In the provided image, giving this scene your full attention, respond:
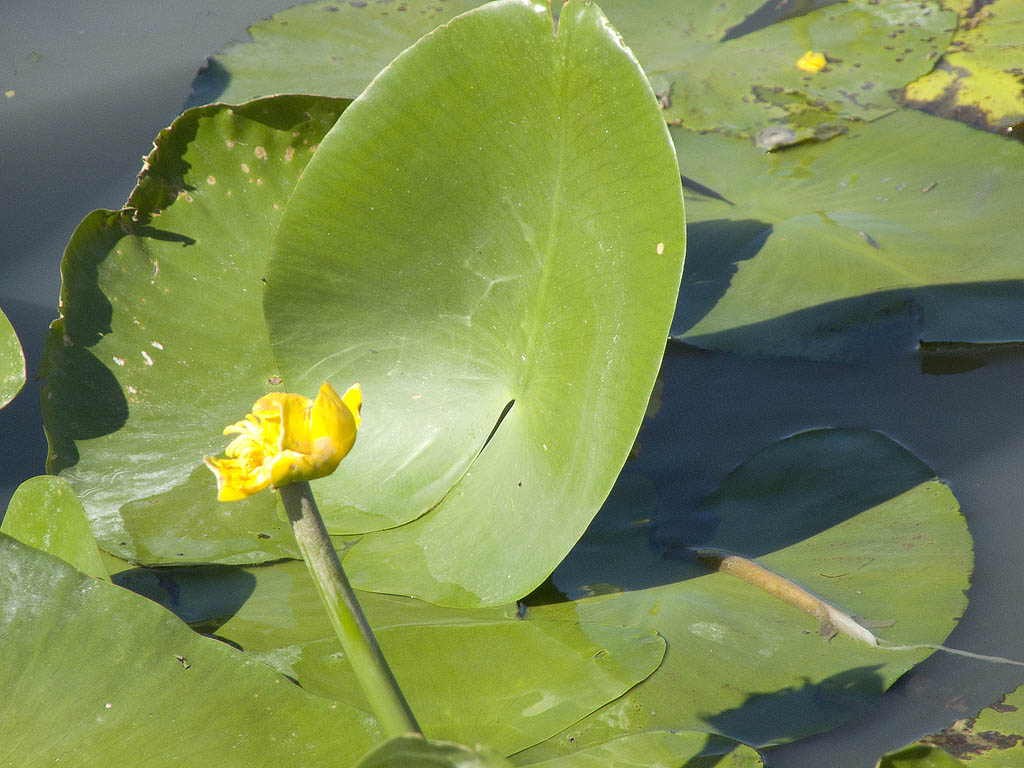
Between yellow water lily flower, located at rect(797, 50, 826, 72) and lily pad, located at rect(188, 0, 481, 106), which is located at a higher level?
lily pad, located at rect(188, 0, 481, 106)

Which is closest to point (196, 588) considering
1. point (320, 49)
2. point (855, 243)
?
point (855, 243)

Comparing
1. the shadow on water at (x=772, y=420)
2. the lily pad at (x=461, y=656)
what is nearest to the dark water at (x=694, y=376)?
the shadow on water at (x=772, y=420)

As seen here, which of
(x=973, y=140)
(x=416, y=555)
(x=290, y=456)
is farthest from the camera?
(x=973, y=140)

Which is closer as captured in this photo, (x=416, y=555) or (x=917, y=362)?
(x=416, y=555)

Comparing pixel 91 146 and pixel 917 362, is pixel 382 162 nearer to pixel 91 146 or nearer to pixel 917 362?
pixel 917 362

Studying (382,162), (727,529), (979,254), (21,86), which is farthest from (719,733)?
(21,86)

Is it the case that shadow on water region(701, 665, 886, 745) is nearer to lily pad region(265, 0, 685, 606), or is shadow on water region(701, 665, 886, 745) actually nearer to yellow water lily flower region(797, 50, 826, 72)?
lily pad region(265, 0, 685, 606)

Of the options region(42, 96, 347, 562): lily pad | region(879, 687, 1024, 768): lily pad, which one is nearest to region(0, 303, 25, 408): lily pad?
region(42, 96, 347, 562): lily pad
